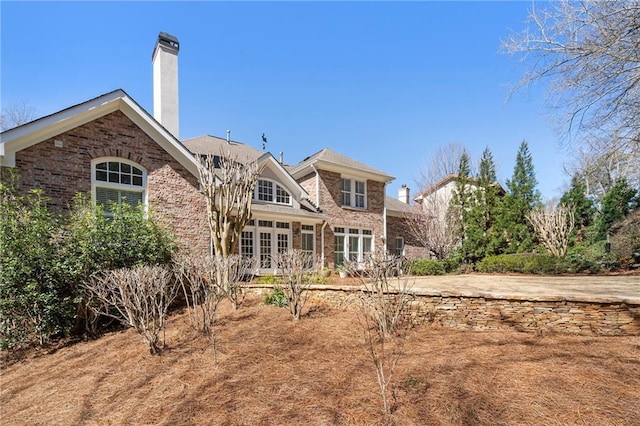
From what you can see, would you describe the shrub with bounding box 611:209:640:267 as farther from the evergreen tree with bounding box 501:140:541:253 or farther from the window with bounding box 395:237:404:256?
the window with bounding box 395:237:404:256

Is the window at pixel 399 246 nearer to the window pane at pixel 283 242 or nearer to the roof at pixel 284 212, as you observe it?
the roof at pixel 284 212

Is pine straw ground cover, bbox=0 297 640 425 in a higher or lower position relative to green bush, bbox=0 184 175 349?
lower

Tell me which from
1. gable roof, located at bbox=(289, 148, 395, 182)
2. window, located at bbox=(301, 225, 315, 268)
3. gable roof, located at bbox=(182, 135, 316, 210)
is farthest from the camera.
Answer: gable roof, located at bbox=(289, 148, 395, 182)

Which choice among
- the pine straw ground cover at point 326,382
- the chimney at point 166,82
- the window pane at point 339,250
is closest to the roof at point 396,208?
the window pane at point 339,250

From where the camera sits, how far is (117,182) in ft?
34.2

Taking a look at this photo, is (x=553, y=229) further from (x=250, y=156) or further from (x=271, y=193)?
(x=250, y=156)

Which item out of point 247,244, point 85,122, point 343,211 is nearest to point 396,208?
point 343,211

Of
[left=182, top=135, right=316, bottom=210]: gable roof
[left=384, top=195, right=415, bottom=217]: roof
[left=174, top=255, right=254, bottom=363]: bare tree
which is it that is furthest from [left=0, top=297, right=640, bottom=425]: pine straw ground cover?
[left=384, top=195, right=415, bottom=217]: roof

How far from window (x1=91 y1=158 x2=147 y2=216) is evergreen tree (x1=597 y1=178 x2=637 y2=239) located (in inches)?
885

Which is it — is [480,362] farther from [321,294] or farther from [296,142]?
[296,142]

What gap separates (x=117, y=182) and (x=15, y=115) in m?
A: 19.5

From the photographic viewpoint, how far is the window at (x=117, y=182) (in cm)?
1009

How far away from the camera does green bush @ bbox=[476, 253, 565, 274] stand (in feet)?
45.4

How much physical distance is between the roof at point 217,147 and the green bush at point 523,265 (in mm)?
11873
